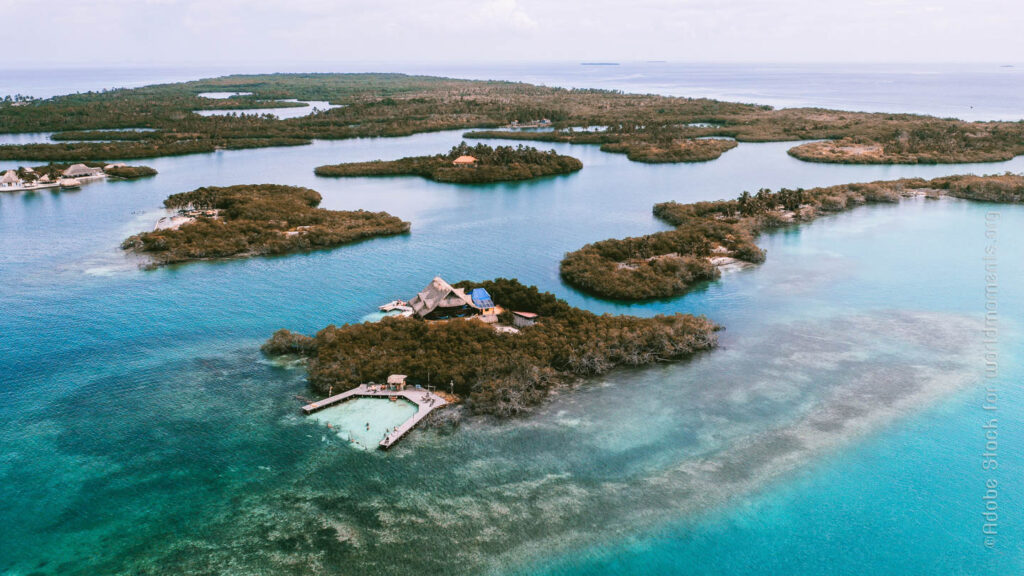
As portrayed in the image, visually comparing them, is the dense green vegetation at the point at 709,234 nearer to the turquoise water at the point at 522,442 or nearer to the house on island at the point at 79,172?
the turquoise water at the point at 522,442

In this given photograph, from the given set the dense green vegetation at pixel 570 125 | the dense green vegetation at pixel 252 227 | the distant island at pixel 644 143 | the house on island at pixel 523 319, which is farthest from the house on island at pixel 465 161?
the house on island at pixel 523 319

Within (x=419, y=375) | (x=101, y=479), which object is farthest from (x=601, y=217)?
(x=101, y=479)

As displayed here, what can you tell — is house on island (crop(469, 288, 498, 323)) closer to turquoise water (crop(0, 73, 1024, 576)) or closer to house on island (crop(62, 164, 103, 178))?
turquoise water (crop(0, 73, 1024, 576))

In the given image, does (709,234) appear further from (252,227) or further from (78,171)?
(78,171)

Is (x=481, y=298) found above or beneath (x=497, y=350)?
above

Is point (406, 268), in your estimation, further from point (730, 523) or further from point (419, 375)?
point (730, 523)

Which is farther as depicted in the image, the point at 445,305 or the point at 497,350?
the point at 445,305

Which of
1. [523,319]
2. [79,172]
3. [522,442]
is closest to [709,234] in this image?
[523,319]

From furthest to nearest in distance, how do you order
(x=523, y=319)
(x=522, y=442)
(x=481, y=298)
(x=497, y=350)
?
A: (x=481, y=298), (x=523, y=319), (x=497, y=350), (x=522, y=442)

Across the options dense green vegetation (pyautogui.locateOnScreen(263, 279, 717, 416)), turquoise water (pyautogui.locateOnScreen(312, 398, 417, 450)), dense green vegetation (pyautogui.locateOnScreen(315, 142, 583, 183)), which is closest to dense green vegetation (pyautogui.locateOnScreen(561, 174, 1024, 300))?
dense green vegetation (pyautogui.locateOnScreen(263, 279, 717, 416))
